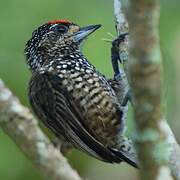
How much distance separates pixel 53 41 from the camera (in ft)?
15.9

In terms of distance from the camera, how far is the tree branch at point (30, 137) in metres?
2.67

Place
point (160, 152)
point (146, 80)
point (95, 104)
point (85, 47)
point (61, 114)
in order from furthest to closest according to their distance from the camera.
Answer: point (85, 47), point (95, 104), point (61, 114), point (160, 152), point (146, 80)

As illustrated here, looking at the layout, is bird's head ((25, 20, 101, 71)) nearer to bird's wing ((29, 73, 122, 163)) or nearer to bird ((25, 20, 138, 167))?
bird ((25, 20, 138, 167))

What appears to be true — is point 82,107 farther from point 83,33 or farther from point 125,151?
point 83,33

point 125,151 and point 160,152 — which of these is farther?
point 125,151

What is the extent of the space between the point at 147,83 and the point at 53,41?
2.38m

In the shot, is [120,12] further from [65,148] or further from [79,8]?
[79,8]

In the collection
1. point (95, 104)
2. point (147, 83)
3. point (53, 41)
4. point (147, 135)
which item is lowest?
point (95, 104)

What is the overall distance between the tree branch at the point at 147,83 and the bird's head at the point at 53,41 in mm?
2215

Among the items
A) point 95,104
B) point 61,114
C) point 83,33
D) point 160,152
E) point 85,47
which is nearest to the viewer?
point 160,152

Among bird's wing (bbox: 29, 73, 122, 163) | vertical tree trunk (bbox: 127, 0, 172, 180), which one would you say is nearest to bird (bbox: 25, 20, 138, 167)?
bird's wing (bbox: 29, 73, 122, 163)

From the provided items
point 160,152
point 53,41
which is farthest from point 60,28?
point 160,152

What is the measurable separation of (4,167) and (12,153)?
12 centimetres

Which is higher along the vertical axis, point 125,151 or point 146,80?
point 146,80
